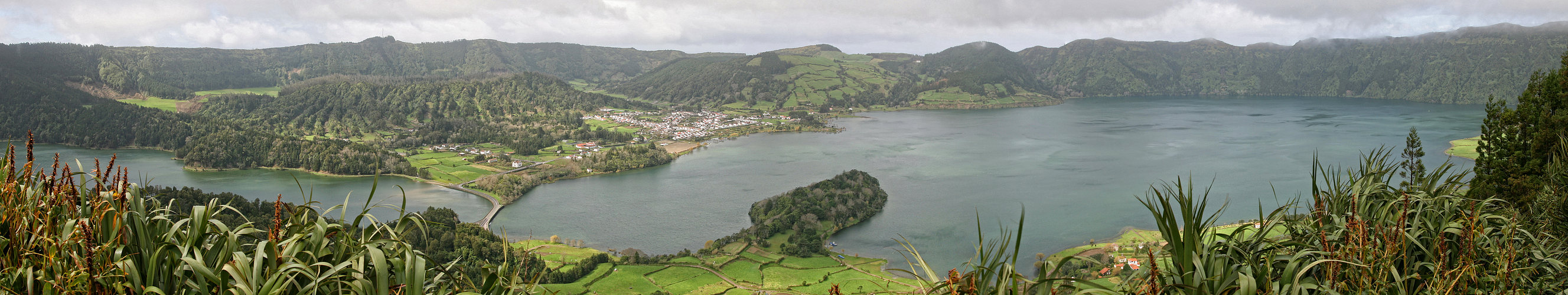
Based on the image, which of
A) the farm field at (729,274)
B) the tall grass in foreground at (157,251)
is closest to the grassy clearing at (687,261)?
the farm field at (729,274)

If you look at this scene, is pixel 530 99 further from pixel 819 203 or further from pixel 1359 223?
pixel 1359 223

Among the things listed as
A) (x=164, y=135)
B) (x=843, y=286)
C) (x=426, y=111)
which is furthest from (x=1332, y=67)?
(x=164, y=135)

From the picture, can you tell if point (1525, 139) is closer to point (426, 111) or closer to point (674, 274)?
point (674, 274)

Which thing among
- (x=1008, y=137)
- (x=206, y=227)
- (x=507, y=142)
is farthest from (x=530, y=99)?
(x=206, y=227)

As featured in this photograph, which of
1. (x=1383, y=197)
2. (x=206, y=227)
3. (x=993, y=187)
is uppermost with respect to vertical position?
(x=206, y=227)

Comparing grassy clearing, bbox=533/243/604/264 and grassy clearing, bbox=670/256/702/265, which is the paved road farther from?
grassy clearing, bbox=670/256/702/265

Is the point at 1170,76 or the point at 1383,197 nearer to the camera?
the point at 1383,197
